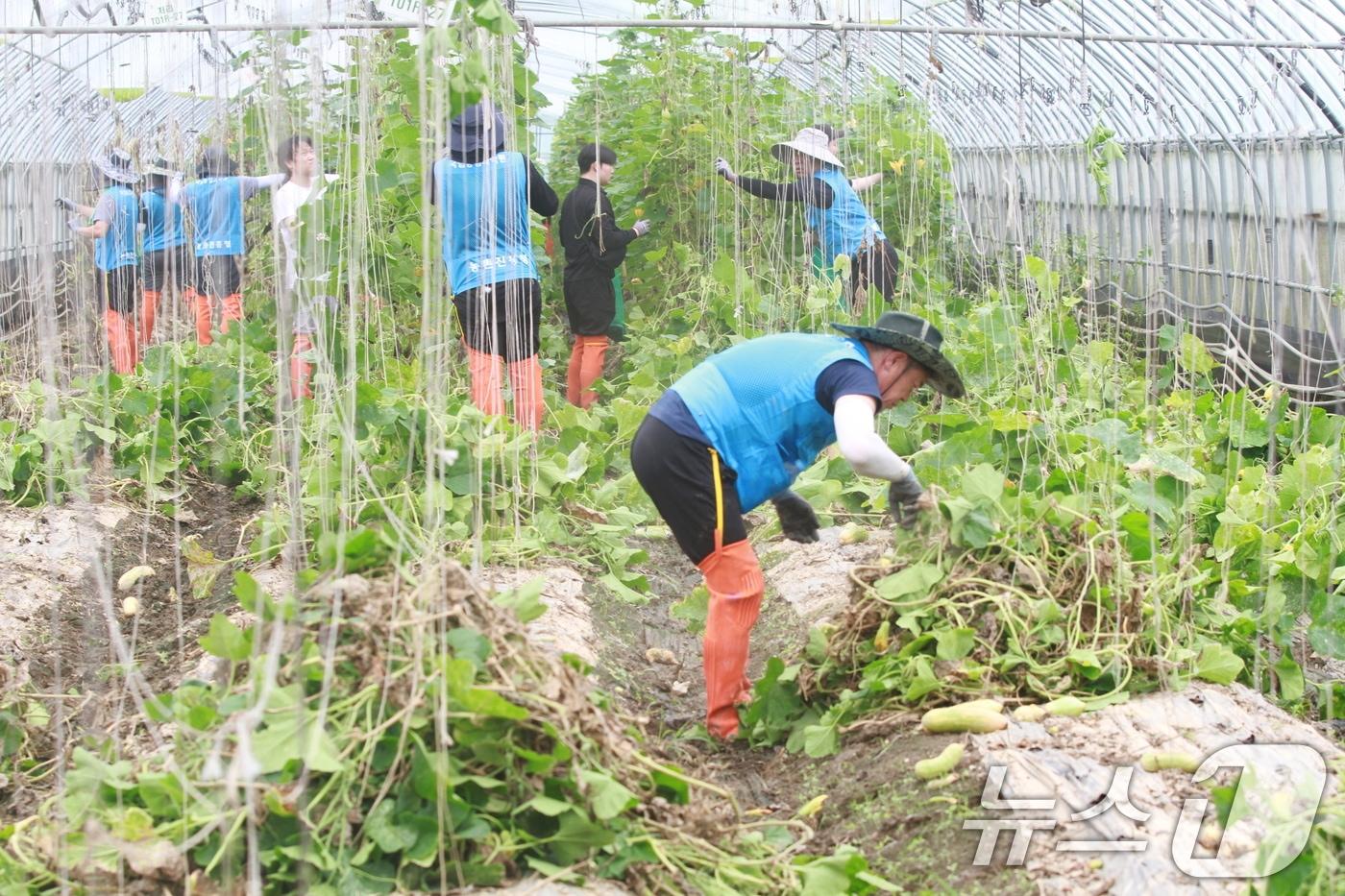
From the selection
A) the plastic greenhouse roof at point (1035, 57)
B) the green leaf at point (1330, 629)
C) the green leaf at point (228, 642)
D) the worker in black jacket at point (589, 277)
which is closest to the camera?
the green leaf at point (228, 642)

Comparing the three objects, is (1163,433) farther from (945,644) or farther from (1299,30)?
(1299,30)

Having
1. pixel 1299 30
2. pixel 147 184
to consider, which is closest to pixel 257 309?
pixel 147 184

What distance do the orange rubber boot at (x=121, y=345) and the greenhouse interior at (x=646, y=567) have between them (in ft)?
0.63

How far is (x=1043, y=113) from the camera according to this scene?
1352 cm

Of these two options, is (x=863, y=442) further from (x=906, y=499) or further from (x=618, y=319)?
(x=618, y=319)

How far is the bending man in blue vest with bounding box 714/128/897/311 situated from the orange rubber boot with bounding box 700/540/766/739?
13.4ft

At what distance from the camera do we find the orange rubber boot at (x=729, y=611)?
3916 millimetres

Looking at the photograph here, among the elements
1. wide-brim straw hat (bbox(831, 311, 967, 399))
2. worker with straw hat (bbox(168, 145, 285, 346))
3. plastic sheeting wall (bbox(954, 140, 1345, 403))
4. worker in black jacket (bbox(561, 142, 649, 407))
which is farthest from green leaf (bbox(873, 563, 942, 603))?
worker with straw hat (bbox(168, 145, 285, 346))

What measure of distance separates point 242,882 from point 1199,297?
9.35 m

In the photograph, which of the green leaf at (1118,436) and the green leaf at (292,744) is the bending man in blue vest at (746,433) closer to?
the green leaf at (1118,436)

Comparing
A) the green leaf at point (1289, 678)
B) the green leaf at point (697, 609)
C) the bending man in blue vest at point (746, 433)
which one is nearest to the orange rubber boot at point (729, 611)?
the bending man in blue vest at point (746, 433)

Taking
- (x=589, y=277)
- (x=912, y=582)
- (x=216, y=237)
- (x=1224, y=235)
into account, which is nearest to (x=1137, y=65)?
(x=1224, y=235)

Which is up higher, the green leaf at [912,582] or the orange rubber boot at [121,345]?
the orange rubber boot at [121,345]

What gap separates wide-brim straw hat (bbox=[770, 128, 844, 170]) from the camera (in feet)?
26.1
